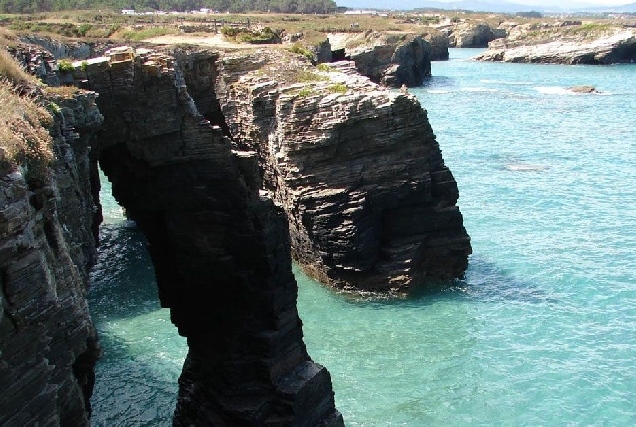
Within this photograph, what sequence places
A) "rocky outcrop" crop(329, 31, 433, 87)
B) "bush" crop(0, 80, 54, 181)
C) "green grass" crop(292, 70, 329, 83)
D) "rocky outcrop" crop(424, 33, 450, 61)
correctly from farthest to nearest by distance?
"rocky outcrop" crop(424, 33, 450, 61)
"rocky outcrop" crop(329, 31, 433, 87)
"green grass" crop(292, 70, 329, 83)
"bush" crop(0, 80, 54, 181)

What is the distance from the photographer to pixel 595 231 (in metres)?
41.7

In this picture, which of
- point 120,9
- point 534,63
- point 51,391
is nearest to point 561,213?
point 51,391

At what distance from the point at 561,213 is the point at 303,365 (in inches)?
1184

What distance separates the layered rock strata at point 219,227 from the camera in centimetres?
1925

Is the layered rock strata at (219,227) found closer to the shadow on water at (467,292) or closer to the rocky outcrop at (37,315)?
the rocky outcrop at (37,315)

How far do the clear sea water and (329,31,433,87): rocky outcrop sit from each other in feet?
184

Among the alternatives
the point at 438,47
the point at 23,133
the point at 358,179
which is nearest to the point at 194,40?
the point at 358,179

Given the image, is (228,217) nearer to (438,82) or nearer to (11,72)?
(11,72)

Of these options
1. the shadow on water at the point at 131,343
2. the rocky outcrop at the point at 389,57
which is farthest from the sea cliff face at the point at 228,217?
the rocky outcrop at the point at 389,57

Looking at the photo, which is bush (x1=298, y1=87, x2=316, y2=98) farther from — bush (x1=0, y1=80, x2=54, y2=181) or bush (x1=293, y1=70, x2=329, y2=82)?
bush (x1=0, y1=80, x2=54, y2=181)

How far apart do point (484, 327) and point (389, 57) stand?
83.1m

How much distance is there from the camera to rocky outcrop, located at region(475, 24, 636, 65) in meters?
132

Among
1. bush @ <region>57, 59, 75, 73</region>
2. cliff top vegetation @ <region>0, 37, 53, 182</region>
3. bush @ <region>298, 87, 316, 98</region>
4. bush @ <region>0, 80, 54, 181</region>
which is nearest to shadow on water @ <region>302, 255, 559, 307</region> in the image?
bush @ <region>298, 87, 316, 98</region>

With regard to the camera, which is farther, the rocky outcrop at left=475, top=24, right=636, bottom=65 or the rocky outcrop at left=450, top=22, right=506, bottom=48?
the rocky outcrop at left=450, top=22, right=506, bottom=48
